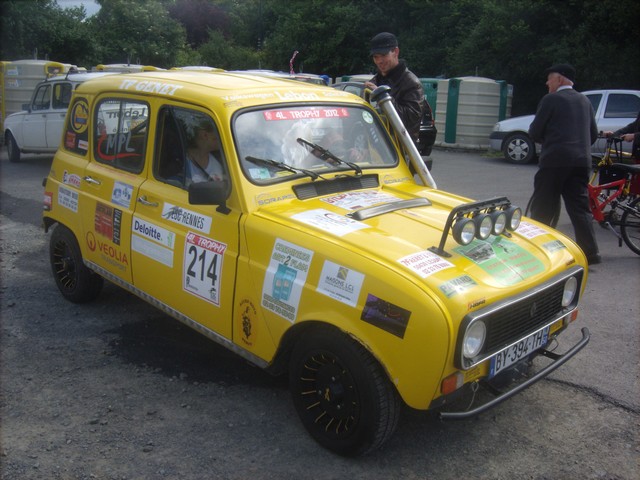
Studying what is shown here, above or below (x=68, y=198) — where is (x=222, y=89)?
above

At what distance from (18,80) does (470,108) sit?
1173 centimetres

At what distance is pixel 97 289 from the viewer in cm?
549

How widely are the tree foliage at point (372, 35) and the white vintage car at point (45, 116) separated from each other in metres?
1.65

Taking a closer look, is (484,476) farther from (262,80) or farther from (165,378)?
(262,80)

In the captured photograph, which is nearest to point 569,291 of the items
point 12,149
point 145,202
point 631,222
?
point 145,202

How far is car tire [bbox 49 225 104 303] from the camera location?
527 cm

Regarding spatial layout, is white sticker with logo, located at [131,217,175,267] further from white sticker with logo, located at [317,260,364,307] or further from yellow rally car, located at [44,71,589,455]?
white sticker with logo, located at [317,260,364,307]

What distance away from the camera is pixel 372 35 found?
93.6 ft

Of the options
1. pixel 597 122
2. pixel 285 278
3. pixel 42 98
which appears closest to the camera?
pixel 285 278

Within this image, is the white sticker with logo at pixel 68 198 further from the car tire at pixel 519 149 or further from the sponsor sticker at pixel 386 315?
the car tire at pixel 519 149

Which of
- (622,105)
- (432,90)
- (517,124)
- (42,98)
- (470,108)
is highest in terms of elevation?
(432,90)

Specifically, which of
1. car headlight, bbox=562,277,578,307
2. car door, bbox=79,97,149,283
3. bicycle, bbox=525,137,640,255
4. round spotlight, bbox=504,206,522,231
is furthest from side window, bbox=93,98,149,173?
bicycle, bbox=525,137,640,255

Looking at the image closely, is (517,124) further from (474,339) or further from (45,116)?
(474,339)

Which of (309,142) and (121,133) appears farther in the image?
(121,133)
